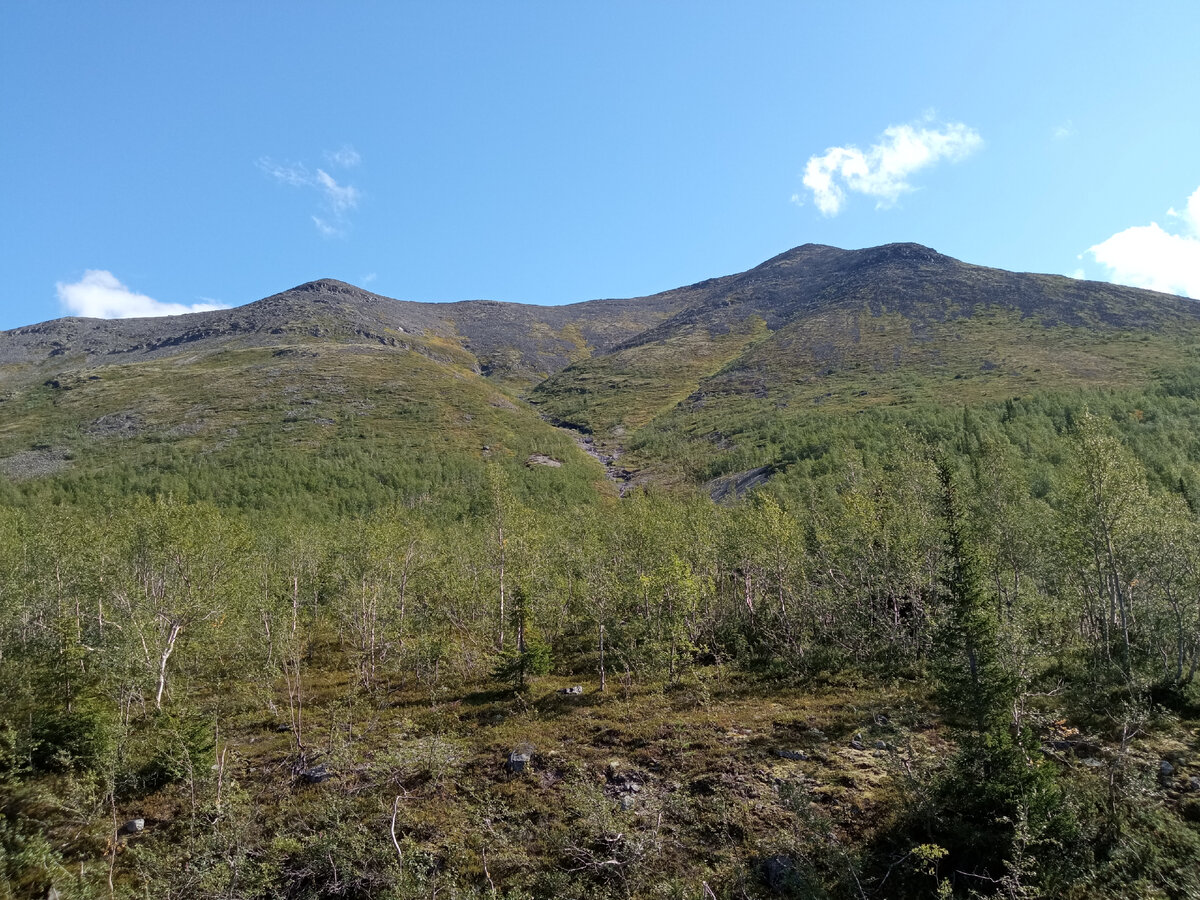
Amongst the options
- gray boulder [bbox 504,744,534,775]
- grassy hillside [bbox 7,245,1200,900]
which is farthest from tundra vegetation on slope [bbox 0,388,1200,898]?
gray boulder [bbox 504,744,534,775]

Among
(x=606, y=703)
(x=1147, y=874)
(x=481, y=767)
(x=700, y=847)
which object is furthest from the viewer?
(x=606, y=703)

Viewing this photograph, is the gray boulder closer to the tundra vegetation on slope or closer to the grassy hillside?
the grassy hillside

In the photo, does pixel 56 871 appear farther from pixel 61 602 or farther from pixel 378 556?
pixel 61 602

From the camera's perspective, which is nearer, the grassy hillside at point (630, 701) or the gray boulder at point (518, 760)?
the grassy hillside at point (630, 701)

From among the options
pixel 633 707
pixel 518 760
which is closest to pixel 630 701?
pixel 633 707

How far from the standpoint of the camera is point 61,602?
4616 centimetres

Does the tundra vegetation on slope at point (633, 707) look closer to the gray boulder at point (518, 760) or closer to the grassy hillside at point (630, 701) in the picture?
the grassy hillside at point (630, 701)

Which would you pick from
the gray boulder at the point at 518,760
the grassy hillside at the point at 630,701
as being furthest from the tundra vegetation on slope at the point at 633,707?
the gray boulder at the point at 518,760

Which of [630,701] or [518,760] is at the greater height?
[518,760]

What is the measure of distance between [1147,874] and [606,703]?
25.0 metres

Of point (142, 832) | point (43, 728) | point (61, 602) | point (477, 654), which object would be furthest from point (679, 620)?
point (61, 602)

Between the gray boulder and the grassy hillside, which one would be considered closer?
the grassy hillside

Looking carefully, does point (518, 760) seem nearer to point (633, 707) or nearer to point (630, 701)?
point (633, 707)

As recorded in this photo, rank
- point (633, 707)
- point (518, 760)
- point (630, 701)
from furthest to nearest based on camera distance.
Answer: point (630, 701), point (633, 707), point (518, 760)
